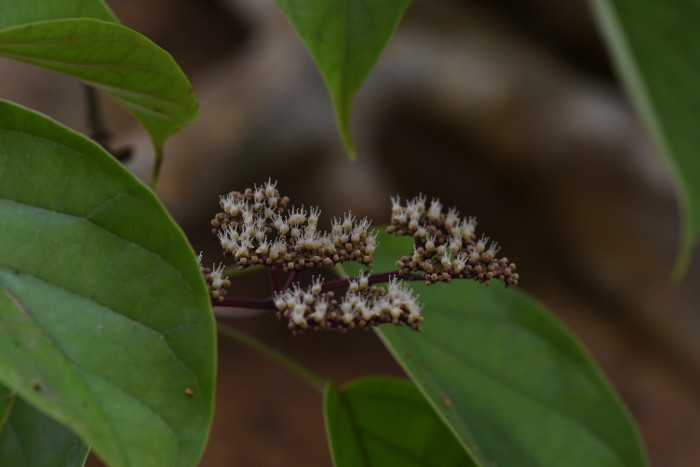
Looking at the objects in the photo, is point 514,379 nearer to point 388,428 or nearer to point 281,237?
point 388,428

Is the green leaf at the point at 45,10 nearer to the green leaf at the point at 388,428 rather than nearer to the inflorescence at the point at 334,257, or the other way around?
the inflorescence at the point at 334,257

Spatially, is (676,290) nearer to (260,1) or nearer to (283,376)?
(283,376)

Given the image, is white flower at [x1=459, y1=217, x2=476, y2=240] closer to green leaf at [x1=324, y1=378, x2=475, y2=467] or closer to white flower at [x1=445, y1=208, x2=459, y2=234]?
white flower at [x1=445, y1=208, x2=459, y2=234]

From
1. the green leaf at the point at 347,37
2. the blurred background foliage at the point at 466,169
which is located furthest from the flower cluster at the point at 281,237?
the blurred background foliage at the point at 466,169

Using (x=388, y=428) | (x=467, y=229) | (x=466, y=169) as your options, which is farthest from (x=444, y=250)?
(x=466, y=169)

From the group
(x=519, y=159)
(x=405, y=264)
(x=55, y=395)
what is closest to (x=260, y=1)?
(x=519, y=159)
